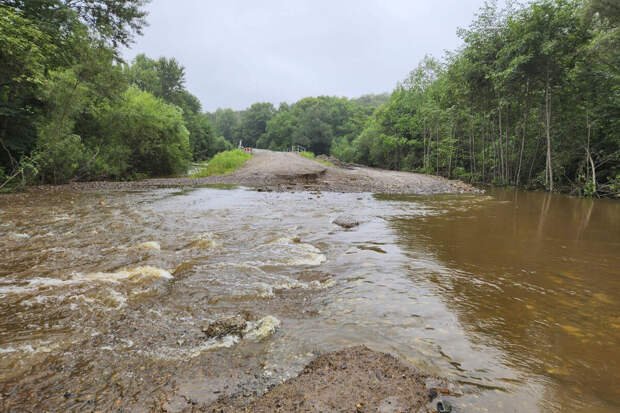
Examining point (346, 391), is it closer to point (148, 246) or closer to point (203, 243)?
point (203, 243)

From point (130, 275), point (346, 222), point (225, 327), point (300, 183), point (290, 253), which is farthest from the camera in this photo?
point (300, 183)

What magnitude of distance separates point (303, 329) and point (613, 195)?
1664cm

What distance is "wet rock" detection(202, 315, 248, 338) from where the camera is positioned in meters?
2.32

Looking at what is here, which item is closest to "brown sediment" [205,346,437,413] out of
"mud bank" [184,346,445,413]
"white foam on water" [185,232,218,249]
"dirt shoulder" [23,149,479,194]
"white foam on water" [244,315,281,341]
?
"mud bank" [184,346,445,413]

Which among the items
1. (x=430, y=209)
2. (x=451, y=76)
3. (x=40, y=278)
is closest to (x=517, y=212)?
(x=430, y=209)

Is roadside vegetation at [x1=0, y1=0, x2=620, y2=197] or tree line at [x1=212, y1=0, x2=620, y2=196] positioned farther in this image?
tree line at [x1=212, y1=0, x2=620, y2=196]

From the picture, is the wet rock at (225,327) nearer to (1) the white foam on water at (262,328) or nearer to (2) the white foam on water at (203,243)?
(1) the white foam on water at (262,328)

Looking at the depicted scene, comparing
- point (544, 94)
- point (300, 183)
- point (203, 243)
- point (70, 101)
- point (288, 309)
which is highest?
point (544, 94)

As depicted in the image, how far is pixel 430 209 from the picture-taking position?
9.44 meters

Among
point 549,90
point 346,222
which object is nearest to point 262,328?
point 346,222

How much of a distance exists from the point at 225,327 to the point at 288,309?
2.23ft

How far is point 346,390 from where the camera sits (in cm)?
172

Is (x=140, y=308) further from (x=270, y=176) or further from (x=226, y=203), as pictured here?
(x=270, y=176)

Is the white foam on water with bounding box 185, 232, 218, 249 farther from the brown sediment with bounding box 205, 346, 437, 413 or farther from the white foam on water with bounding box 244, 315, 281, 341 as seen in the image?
the brown sediment with bounding box 205, 346, 437, 413
